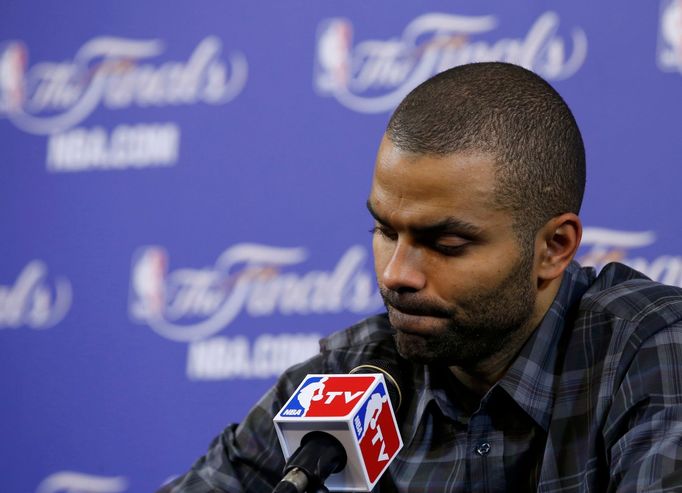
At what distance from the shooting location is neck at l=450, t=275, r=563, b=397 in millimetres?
1312

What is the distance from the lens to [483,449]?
1.27 meters

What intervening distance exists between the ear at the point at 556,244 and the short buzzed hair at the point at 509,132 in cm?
1

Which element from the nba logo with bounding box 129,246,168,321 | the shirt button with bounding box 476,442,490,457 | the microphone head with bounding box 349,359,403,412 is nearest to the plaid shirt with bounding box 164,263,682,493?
the shirt button with bounding box 476,442,490,457

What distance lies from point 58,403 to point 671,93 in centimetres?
153

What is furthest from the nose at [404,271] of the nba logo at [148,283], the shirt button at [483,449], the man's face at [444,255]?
the nba logo at [148,283]

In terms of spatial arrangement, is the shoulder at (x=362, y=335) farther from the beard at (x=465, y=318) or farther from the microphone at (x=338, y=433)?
the microphone at (x=338, y=433)

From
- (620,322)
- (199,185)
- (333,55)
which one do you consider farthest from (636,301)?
(199,185)

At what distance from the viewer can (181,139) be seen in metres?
2.25

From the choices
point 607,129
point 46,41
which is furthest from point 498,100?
point 46,41

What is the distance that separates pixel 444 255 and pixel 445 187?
9 centimetres

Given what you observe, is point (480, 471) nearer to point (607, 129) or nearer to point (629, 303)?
point (629, 303)

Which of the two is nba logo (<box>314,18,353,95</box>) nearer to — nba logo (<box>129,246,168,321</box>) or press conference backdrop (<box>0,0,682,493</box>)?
press conference backdrop (<box>0,0,682,493</box>)

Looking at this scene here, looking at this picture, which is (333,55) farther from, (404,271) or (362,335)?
(404,271)

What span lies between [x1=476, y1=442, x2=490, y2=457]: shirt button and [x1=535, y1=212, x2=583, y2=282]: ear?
225 millimetres
